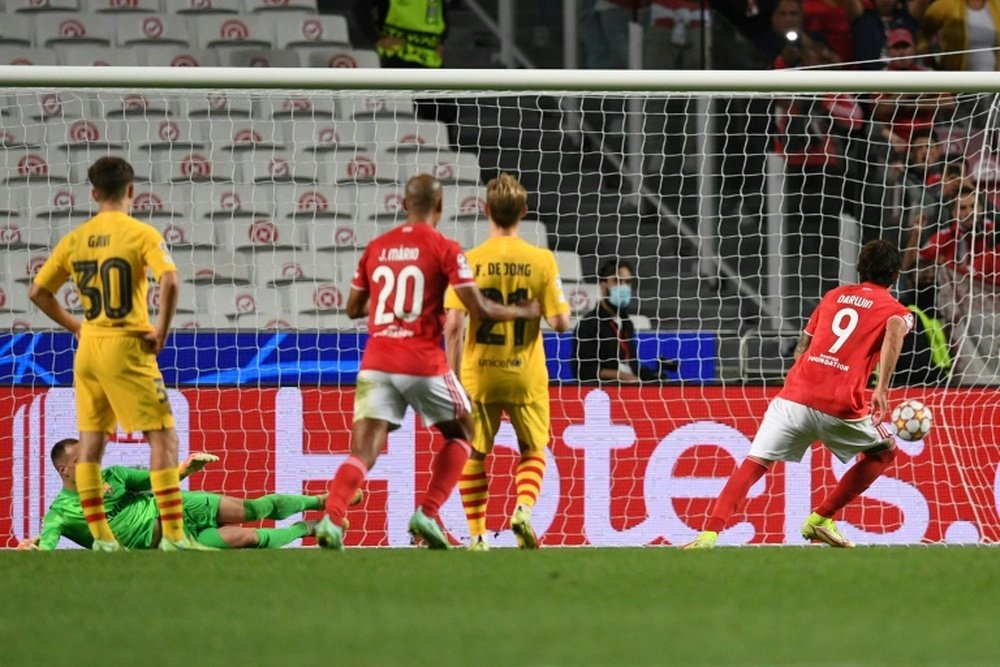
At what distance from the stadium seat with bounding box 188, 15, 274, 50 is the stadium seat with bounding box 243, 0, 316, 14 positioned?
0.36ft

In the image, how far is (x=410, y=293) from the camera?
7.62 m

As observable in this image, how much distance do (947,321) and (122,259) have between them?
5.88 m

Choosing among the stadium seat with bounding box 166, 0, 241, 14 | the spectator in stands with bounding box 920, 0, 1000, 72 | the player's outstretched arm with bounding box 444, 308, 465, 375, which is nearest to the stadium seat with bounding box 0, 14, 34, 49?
the stadium seat with bounding box 166, 0, 241, 14

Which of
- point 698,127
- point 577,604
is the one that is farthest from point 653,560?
point 698,127

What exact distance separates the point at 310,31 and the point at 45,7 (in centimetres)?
227

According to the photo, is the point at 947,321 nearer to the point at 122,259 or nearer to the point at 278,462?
the point at 278,462

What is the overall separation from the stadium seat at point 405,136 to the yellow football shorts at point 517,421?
4994mm

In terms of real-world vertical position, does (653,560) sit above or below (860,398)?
below

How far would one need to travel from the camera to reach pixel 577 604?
5758mm

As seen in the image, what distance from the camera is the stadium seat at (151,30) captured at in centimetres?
1444

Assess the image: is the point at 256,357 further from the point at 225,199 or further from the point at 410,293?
the point at 410,293

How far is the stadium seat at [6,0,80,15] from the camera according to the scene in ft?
48.0

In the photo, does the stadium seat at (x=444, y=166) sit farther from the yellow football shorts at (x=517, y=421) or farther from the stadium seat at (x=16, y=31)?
the yellow football shorts at (x=517, y=421)

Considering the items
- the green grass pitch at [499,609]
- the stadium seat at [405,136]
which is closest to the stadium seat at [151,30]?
the stadium seat at [405,136]
